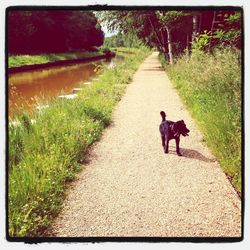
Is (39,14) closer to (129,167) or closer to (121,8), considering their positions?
(121,8)

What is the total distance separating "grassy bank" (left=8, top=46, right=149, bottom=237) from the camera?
415cm

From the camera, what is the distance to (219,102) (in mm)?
5617

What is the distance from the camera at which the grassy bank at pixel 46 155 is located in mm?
4148

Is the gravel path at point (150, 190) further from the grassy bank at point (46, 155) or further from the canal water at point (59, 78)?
the canal water at point (59, 78)

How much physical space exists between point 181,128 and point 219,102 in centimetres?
81

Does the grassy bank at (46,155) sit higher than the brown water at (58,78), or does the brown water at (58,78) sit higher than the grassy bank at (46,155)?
the brown water at (58,78)

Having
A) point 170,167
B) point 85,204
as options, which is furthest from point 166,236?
point 170,167


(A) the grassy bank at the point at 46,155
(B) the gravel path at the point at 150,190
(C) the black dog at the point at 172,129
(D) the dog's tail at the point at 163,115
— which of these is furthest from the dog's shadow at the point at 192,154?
(A) the grassy bank at the point at 46,155

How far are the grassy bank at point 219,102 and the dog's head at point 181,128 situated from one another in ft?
1.56

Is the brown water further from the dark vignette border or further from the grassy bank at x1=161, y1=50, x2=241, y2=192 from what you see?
the dark vignette border

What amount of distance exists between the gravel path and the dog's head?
161mm

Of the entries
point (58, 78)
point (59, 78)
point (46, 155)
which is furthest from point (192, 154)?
point (59, 78)

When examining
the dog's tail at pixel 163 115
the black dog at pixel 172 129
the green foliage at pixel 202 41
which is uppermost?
the green foliage at pixel 202 41

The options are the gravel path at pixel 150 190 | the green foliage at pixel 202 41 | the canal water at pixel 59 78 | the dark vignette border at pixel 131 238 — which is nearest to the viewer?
the dark vignette border at pixel 131 238
